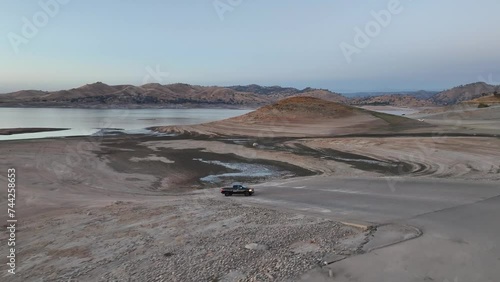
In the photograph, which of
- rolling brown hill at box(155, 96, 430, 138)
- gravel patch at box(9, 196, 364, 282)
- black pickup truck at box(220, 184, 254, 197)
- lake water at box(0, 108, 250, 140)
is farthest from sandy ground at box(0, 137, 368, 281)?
lake water at box(0, 108, 250, 140)

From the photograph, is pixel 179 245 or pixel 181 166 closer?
pixel 179 245

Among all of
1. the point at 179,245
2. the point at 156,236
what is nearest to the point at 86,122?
the point at 156,236

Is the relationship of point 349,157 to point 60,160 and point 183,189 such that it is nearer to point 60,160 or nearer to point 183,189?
point 183,189

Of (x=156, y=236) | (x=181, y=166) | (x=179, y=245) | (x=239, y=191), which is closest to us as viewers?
(x=179, y=245)

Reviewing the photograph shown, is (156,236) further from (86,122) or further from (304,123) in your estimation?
(86,122)

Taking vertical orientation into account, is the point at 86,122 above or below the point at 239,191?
below

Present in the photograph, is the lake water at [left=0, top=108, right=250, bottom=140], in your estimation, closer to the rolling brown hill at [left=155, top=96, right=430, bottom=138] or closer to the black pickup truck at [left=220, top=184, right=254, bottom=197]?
the rolling brown hill at [left=155, top=96, right=430, bottom=138]

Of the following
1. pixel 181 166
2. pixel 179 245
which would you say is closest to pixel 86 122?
pixel 181 166

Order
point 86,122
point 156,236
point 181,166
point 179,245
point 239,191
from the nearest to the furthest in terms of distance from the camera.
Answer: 1. point 179,245
2. point 156,236
3. point 239,191
4. point 181,166
5. point 86,122

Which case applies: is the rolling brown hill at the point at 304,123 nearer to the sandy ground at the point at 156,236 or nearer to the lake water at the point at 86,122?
the lake water at the point at 86,122

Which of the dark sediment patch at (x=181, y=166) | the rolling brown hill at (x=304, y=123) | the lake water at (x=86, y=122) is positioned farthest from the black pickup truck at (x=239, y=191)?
the lake water at (x=86, y=122)

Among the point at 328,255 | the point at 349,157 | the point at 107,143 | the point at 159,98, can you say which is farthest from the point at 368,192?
the point at 159,98

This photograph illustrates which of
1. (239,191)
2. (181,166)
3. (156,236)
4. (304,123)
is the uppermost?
(304,123)
